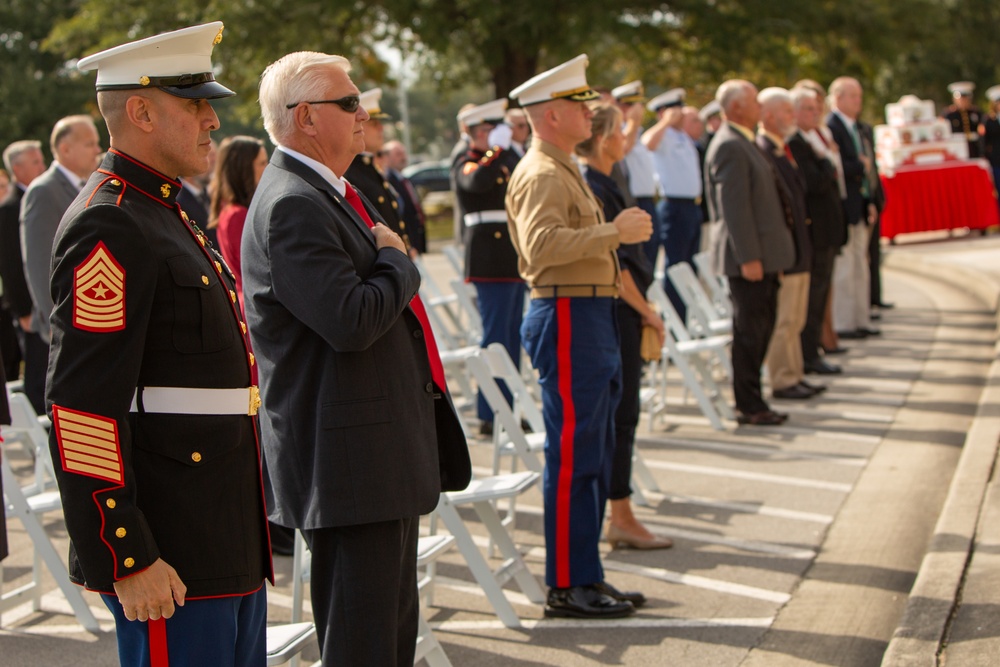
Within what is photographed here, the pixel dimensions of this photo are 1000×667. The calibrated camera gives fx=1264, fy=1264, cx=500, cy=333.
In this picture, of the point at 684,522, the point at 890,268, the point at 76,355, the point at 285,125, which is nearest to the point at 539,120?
the point at 285,125

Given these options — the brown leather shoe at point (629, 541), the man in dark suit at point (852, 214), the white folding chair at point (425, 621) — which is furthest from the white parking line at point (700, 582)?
the man in dark suit at point (852, 214)

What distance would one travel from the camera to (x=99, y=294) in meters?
2.42

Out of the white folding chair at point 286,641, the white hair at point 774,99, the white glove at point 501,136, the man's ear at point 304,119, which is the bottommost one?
the white folding chair at point 286,641

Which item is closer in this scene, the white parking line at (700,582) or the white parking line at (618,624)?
the white parking line at (618,624)

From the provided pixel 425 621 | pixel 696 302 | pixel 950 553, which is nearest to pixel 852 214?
pixel 696 302

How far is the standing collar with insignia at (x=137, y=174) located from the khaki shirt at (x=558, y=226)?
2.14 m

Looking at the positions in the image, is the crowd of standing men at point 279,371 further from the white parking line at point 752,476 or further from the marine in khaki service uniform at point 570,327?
the white parking line at point 752,476

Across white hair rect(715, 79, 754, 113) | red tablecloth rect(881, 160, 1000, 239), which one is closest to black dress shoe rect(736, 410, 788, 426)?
white hair rect(715, 79, 754, 113)

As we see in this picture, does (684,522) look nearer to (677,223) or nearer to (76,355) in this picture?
(76,355)

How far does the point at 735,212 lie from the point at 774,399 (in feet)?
5.67

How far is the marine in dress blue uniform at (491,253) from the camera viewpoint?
7.94 metres

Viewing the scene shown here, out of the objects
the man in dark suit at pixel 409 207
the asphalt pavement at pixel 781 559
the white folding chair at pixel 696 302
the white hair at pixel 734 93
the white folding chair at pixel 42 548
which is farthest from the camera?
the man in dark suit at pixel 409 207

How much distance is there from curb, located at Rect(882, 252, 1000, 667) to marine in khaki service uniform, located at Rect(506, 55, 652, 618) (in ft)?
3.38

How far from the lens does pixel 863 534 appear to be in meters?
5.76
